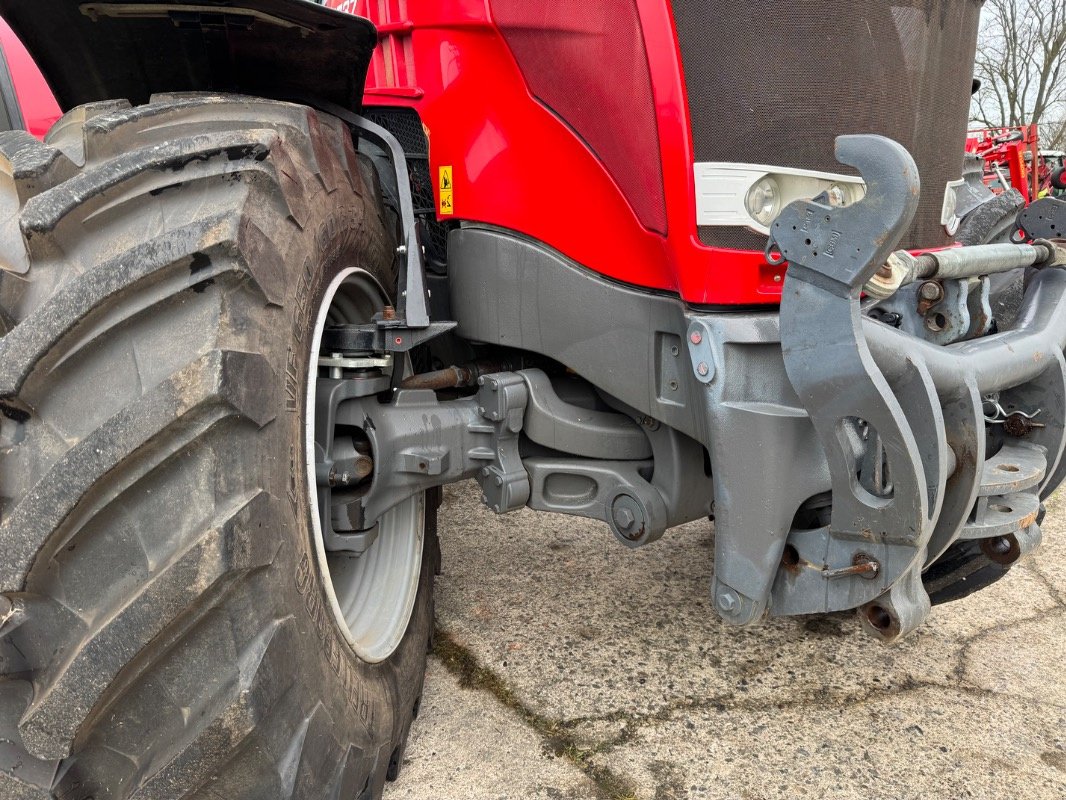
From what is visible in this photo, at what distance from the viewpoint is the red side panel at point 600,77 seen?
174cm

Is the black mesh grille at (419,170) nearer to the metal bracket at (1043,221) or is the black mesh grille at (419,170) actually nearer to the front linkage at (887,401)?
the front linkage at (887,401)

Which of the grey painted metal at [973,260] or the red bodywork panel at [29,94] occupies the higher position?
the red bodywork panel at [29,94]

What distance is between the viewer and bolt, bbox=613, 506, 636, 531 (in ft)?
6.91

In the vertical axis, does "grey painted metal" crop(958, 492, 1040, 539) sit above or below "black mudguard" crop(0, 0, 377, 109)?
below

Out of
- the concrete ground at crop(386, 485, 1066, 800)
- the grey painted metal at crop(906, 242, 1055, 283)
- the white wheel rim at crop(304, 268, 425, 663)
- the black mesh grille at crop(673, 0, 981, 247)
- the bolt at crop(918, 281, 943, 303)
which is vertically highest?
the black mesh grille at crop(673, 0, 981, 247)

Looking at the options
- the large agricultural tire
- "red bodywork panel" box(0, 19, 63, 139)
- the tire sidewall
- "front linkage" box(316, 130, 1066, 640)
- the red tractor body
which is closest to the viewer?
the large agricultural tire

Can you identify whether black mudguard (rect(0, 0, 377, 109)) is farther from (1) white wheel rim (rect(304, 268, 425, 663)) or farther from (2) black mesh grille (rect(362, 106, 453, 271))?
(1) white wheel rim (rect(304, 268, 425, 663))

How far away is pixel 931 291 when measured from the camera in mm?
1927

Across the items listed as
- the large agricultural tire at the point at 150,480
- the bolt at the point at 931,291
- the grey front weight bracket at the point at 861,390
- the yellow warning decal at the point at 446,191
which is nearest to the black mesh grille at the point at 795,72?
the grey front weight bracket at the point at 861,390

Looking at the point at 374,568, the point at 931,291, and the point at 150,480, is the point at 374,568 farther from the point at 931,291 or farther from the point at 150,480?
the point at 931,291

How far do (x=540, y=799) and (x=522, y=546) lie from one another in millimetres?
1437

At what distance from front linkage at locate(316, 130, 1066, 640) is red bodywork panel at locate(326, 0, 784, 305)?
0.10 m

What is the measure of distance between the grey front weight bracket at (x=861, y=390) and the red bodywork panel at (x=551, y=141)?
0.17 m

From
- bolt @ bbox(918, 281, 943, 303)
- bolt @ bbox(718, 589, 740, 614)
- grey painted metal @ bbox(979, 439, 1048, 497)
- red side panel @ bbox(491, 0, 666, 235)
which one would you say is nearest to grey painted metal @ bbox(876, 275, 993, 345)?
bolt @ bbox(918, 281, 943, 303)
